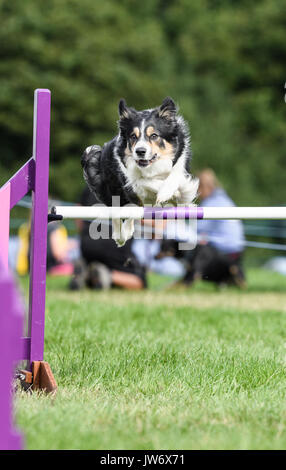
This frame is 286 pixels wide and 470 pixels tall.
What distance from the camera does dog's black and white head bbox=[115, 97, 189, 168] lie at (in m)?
3.11

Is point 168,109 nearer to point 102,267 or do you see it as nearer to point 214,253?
point 102,267

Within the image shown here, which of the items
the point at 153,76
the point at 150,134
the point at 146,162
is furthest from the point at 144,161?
the point at 153,76

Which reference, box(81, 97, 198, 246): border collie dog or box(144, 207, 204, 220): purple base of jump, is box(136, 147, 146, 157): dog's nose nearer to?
box(81, 97, 198, 246): border collie dog

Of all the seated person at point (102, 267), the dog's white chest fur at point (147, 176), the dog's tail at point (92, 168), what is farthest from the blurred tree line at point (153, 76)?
the dog's white chest fur at point (147, 176)

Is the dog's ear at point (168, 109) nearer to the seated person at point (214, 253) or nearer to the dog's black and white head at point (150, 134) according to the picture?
the dog's black and white head at point (150, 134)

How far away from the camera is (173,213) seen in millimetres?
2916

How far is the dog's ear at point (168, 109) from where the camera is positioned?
3.14m

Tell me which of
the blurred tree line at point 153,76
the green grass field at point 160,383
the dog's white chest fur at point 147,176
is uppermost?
the blurred tree line at point 153,76

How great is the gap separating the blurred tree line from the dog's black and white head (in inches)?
730

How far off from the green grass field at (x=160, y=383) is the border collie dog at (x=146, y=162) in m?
0.77

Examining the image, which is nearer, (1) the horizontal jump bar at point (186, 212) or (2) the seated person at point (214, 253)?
(1) the horizontal jump bar at point (186, 212)

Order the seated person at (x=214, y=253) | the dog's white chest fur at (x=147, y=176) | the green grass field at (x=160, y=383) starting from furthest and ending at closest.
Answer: the seated person at (x=214, y=253) < the dog's white chest fur at (x=147, y=176) < the green grass field at (x=160, y=383)

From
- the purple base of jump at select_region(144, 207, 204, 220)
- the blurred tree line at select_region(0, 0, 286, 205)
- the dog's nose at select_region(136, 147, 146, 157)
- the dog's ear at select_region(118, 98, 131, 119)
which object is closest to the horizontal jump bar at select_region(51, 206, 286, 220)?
the purple base of jump at select_region(144, 207, 204, 220)
